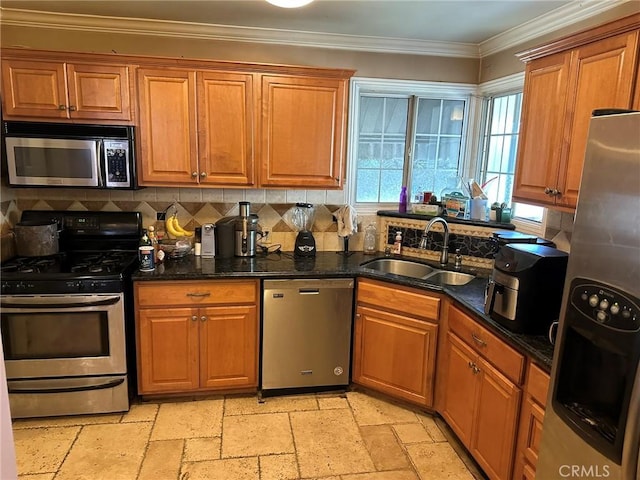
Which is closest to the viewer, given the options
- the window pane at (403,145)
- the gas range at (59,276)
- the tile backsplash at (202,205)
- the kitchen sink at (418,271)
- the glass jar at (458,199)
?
the gas range at (59,276)

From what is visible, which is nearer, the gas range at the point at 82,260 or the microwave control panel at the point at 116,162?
the gas range at the point at 82,260

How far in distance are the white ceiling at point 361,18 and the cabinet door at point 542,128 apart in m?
0.48

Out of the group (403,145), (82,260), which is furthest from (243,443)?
(403,145)

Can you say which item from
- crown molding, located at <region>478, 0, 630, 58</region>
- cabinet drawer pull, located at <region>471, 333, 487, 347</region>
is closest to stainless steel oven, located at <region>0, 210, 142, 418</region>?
cabinet drawer pull, located at <region>471, 333, 487, 347</region>

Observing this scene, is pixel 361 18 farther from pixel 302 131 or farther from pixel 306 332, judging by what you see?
pixel 306 332

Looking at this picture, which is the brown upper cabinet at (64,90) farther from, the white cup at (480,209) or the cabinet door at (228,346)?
the white cup at (480,209)

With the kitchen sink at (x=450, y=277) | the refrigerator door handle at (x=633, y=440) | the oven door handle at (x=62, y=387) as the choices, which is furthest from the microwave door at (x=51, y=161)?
the refrigerator door handle at (x=633, y=440)

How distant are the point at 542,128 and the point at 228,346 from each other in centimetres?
225

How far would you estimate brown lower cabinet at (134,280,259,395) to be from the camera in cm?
280

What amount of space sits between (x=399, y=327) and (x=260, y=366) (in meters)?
0.96

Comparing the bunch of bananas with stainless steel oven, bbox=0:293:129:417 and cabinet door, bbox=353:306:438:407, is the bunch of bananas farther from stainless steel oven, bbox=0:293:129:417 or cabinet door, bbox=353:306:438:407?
cabinet door, bbox=353:306:438:407

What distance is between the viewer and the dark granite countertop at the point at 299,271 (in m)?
2.60

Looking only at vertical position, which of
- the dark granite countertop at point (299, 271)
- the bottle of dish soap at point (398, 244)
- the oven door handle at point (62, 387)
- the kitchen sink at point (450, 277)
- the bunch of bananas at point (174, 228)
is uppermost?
the bunch of bananas at point (174, 228)

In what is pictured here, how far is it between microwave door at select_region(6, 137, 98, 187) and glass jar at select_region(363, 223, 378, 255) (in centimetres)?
197
